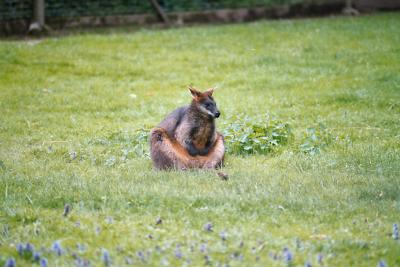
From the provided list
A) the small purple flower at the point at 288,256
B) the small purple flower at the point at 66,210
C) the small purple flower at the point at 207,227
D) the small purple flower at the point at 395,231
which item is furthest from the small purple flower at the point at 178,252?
the small purple flower at the point at 395,231

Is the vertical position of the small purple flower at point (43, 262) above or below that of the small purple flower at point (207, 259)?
below

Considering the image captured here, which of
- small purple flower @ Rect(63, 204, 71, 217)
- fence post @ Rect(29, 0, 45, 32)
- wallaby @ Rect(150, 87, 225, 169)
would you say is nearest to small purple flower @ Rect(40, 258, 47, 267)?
small purple flower @ Rect(63, 204, 71, 217)

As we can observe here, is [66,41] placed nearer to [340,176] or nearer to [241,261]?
[340,176]

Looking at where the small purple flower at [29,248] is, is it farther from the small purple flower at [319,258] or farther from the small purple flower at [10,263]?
the small purple flower at [319,258]

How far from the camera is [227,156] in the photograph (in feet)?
31.1

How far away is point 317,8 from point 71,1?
7383mm

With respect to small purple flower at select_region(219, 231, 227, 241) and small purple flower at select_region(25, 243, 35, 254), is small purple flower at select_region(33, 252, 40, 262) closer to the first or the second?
small purple flower at select_region(25, 243, 35, 254)

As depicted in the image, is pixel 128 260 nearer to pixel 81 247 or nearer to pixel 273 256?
pixel 81 247

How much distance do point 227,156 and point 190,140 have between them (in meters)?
0.81

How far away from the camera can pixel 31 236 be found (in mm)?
5965

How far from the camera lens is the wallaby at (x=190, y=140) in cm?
866

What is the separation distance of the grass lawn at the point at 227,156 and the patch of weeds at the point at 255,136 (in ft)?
0.60

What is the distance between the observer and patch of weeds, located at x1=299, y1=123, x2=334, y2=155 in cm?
957

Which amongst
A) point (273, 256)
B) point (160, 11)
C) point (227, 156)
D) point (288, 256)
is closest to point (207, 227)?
point (273, 256)
